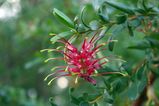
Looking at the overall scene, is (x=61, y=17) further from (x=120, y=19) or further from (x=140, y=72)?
(x=140, y=72)

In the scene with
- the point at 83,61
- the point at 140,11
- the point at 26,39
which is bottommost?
the point at 83,61

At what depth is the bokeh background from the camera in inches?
63.7

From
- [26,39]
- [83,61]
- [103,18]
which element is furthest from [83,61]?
[26,39]

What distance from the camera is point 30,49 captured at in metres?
2.33

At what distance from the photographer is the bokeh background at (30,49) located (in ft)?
5.31

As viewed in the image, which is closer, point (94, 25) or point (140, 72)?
point (94, 25)

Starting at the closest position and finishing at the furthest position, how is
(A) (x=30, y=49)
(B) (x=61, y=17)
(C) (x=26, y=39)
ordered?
(B) (x=61, y=17), (C) (x=26, y=39), (A) (x=30, y=49)

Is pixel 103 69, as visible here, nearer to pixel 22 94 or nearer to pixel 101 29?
pixel 101 29

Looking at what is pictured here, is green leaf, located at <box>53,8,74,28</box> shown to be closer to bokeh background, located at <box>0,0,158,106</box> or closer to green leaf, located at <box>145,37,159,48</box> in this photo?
green leaf, located at <box>145,37,159,48</box>

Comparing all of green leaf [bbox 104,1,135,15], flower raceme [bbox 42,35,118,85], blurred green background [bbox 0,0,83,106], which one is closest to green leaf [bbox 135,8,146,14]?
green leaf [bbox 104,1,135,15]

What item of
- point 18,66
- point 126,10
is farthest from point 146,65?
point 18,66

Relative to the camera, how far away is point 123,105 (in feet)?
4.50

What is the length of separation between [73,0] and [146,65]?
0.84 meters

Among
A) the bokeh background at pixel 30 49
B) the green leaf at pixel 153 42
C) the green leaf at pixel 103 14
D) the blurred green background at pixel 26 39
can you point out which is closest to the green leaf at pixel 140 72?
the green leaf at pixel 153 42
